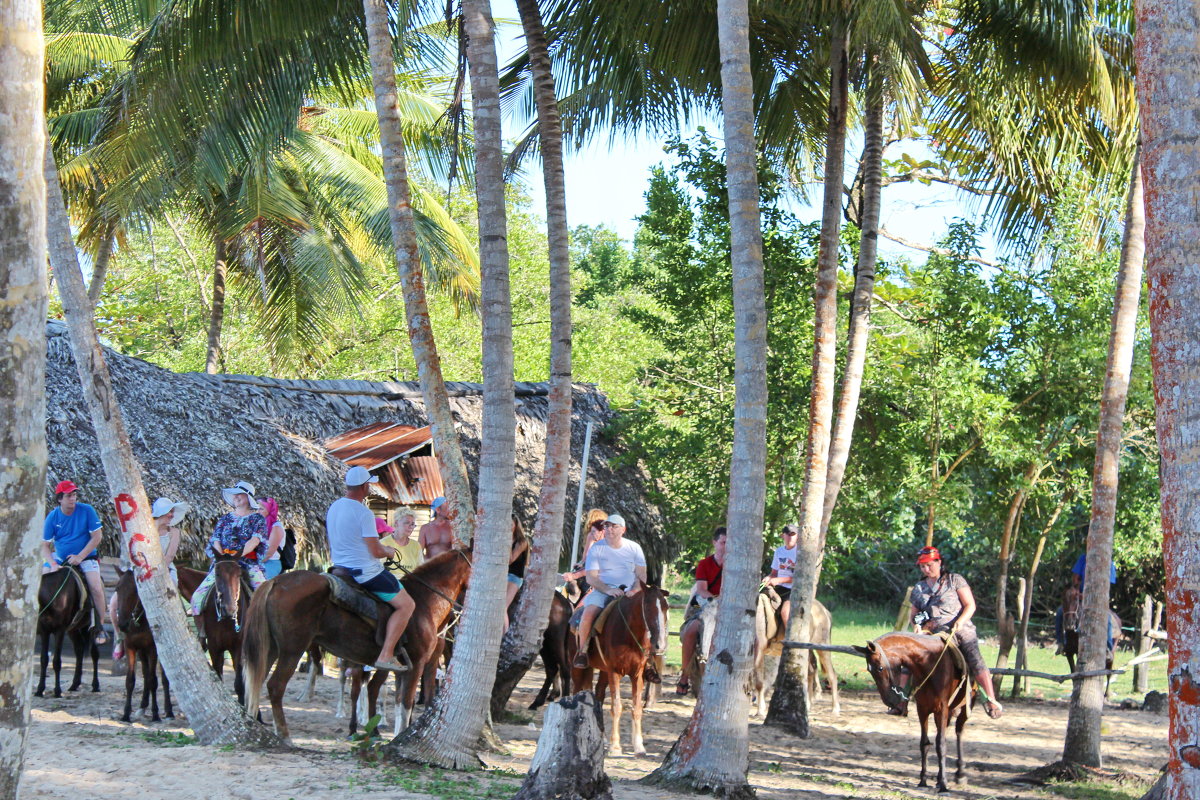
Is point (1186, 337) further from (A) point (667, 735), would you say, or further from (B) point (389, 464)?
(B) point (389, 464)

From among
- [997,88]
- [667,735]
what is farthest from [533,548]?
[997,88]

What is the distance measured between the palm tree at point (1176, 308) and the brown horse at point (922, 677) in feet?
15.3

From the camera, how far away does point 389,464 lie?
16.9 m

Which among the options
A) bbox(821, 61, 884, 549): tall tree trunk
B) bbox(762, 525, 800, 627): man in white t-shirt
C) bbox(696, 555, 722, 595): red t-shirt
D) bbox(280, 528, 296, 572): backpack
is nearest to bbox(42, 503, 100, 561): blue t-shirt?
bbox(280, 528, 296, 572): backpack

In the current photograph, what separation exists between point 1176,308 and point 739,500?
351 cm

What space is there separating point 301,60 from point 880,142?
21.8 ft

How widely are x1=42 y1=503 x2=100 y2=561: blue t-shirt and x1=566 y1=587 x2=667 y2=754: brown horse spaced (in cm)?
578

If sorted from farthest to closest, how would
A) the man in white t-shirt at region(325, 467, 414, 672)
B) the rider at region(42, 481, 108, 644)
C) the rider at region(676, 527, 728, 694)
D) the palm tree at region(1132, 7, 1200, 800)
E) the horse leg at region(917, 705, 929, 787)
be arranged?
the rider at region(676, 527, 728, 694) → the rider at region(42, 481, 108, 644) → the horse leg at region(917, 705, 929, 787) → the man in white t-shirt at region(325, 467, 414, 672) → the palm tree at region(1132, 7, 1200, 800)

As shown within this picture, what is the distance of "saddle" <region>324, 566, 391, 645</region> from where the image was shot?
913 centimetres

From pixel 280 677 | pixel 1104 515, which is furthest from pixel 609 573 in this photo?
pixel 1104 515

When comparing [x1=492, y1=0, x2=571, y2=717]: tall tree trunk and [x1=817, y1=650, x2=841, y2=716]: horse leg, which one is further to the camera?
[x1=817, y1=650, x2=841, y2=716]: horse leg

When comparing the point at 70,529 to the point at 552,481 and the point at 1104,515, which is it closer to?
the point at 552,481

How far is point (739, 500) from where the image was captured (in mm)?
8242

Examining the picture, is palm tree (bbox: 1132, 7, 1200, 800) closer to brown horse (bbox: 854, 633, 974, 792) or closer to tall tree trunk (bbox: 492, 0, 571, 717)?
brown horse (bbox: 854, 633, 974, 792)
